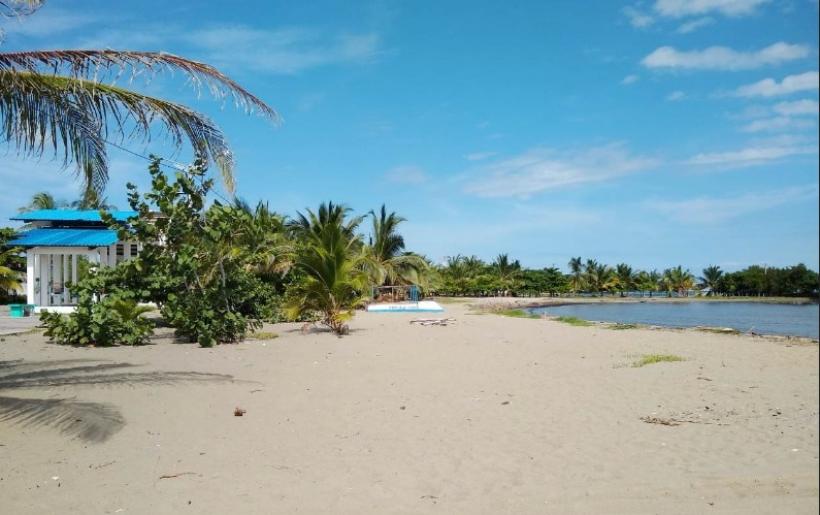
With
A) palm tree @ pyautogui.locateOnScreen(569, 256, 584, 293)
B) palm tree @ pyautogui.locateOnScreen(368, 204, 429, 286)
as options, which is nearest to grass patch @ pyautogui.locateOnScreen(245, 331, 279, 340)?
palm tree @ pyautogui.locateOnScreen(368, 204, 429, 286)

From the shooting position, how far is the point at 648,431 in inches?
213

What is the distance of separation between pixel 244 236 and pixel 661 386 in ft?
32.9

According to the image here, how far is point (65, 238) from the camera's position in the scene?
20094 millimetres

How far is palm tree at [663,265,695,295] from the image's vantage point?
273 ft

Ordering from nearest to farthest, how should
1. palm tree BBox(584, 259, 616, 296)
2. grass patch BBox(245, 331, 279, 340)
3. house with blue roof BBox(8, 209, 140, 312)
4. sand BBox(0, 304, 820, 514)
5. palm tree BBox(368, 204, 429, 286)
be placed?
sand BBox(0, 304, 820, 514) < grass patch BBox(245, 331, 279, 340) < house with blue roof BBox(8, 209, 140, 312) < palm tree BBox(368, 204, 429, 286) < palm tree BBox(584, 259, 616, 296)

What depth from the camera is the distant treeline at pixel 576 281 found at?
6094 centimetres

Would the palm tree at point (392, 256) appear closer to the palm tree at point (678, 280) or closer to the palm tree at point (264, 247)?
the palm tree at point (264, 247)

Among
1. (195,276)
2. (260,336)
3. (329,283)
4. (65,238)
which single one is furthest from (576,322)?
(65,238)

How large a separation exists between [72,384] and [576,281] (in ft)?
246

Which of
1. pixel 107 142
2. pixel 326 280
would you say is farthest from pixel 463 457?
pixel 326 280

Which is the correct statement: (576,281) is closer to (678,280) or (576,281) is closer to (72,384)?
(678,280)

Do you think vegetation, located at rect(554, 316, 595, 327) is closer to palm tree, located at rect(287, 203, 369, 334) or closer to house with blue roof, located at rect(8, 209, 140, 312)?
palm tree, located at rect(287, 203, 369, 334)

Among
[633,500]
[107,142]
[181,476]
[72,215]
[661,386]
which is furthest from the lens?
[72,215]

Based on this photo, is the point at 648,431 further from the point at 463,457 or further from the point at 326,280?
the point at 326,280
